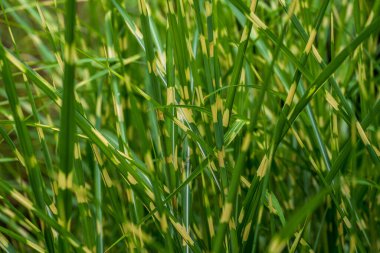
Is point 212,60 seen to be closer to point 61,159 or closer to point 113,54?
point 61,159

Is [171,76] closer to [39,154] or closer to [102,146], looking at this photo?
[102,146]

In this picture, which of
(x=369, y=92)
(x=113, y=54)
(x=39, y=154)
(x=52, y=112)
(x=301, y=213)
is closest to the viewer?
(x=301, y=213)

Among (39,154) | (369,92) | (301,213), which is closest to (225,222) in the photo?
(301,213)

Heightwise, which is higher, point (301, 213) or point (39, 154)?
point (301, 213)

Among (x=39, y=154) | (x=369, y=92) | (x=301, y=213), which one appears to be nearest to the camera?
(x=301, y=213)

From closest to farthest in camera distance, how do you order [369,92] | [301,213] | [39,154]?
[301,213], [369,92], [39,154]

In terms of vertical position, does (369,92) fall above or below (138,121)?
below

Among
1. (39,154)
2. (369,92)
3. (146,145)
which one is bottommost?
(39,154)

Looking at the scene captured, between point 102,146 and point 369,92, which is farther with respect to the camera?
point 369,92

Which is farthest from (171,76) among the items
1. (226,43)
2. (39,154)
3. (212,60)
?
(39,154)
